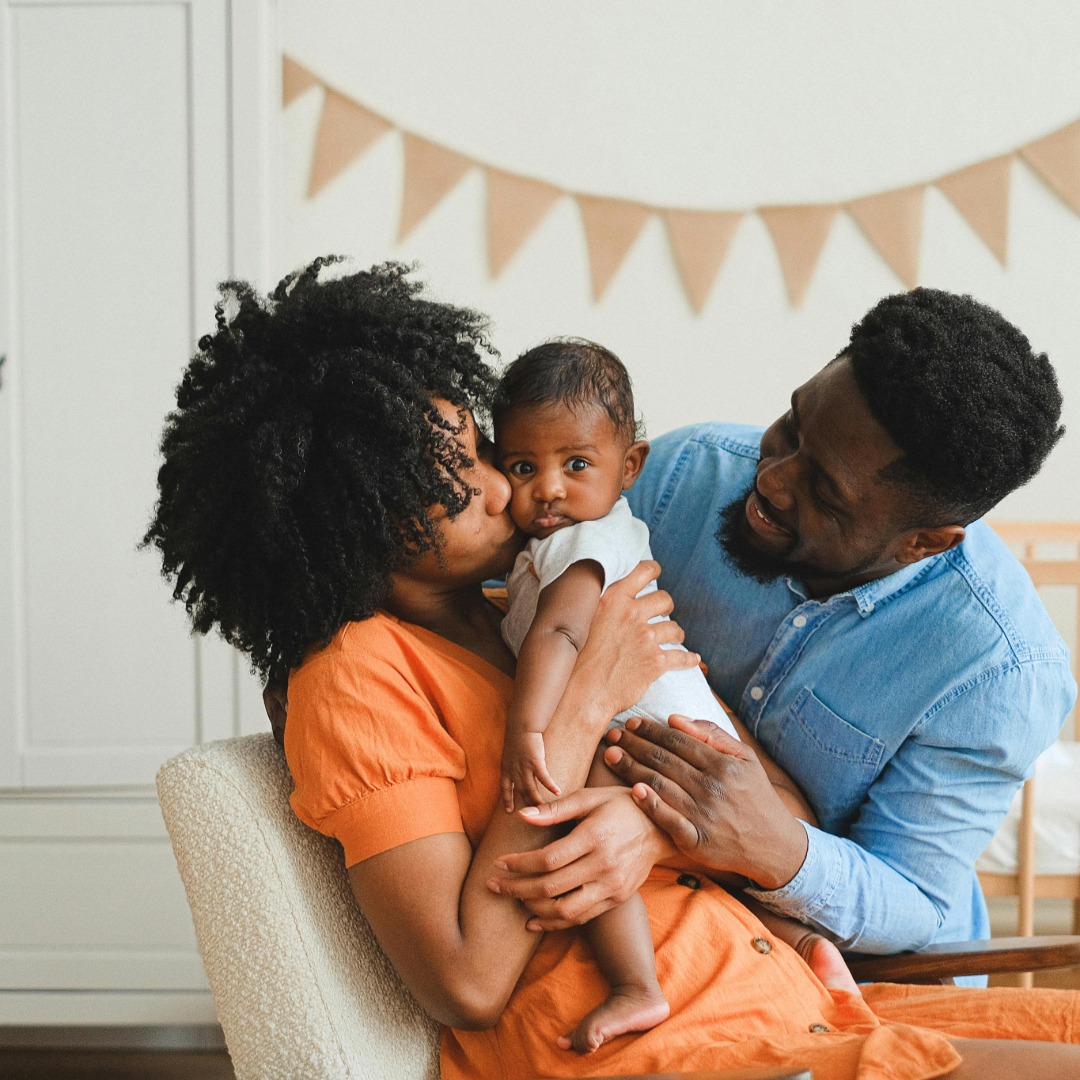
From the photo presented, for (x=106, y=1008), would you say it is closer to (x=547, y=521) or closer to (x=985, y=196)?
(x=547, y=521)

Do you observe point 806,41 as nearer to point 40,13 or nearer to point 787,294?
point 787,294

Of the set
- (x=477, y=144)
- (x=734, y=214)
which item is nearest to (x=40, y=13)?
(x=477, y=144)

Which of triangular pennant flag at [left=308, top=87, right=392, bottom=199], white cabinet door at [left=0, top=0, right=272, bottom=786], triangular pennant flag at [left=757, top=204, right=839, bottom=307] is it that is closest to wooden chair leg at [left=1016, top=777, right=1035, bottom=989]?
triangular pennant flag at [left=757, top=204, right=839, bottom=307]

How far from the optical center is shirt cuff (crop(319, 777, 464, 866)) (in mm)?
945

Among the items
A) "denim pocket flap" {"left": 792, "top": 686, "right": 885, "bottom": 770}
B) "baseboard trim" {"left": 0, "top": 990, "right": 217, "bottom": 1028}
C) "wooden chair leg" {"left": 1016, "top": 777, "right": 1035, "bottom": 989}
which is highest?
"denim pocket flap" {"left": 792, "top": 686, "right": 885, "bottom": 770}

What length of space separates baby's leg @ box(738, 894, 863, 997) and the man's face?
0.43 metres

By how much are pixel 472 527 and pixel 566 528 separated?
5.7 inches

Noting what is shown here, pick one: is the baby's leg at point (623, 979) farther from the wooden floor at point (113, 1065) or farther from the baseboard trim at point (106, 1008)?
the baseboard trim at point (106, 1008)

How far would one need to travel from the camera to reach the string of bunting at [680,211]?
2.78 meters

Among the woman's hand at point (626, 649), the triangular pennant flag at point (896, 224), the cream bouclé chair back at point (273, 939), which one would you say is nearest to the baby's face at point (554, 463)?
the woman's hand at point (626, 649)

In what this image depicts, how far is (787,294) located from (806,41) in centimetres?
70

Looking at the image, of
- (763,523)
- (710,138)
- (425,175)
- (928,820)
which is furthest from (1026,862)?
(425,175)

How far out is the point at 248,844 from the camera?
955 millimetres

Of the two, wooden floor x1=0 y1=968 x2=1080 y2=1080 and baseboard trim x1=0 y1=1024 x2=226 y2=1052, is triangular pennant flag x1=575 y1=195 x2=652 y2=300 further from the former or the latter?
baseboard trim x1=0 y1=1024 x2=226 y2=1052
